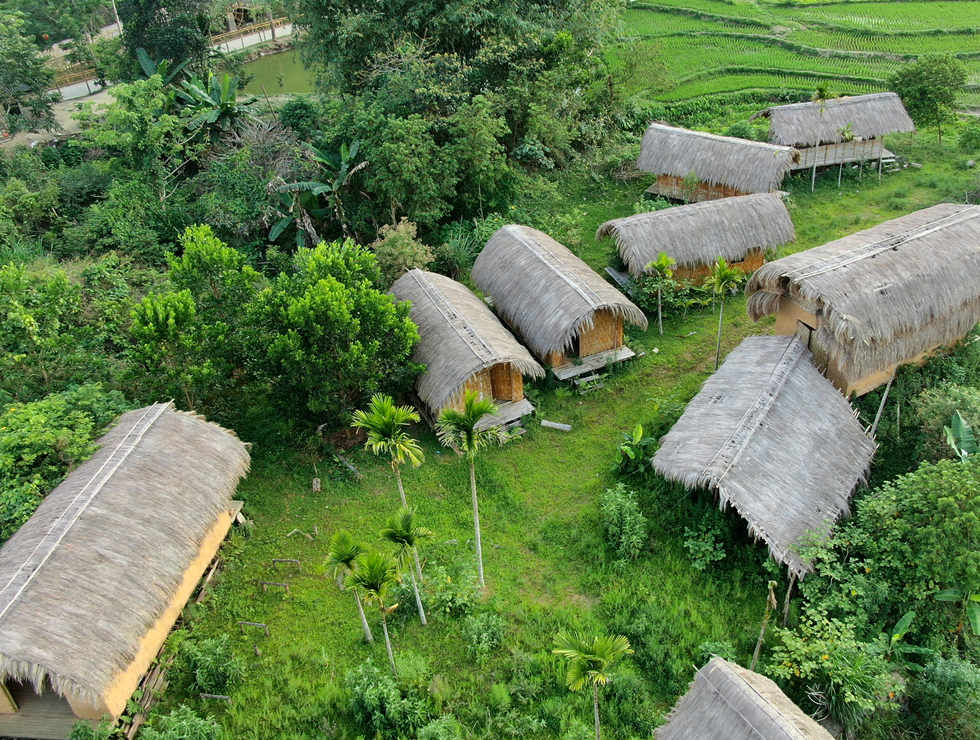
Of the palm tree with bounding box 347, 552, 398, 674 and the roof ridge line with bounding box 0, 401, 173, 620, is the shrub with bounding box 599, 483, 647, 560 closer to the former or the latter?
the palm tree with bounding box 347, 552, 398, 674

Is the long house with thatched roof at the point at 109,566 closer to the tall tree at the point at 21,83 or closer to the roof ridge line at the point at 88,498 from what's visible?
the roof ridge line at the point at 88,498

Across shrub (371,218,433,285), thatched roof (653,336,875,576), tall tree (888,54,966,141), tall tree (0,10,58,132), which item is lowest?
thatched roof (653,336,875,576)

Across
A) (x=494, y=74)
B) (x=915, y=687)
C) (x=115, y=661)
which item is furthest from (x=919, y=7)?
(x=115, y=661)

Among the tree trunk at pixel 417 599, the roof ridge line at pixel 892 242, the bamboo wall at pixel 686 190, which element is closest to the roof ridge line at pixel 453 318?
the tree trunk at pixel 417 599

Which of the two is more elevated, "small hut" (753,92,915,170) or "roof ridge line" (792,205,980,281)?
"small hut" (753,92,915,170)

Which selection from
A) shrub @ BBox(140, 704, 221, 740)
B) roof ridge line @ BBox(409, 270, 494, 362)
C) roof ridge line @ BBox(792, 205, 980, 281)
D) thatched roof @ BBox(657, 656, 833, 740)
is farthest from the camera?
roof ridge line @ BBox(409, 270, 494, 362)

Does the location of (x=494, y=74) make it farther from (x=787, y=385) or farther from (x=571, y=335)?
(x=787, y=385)

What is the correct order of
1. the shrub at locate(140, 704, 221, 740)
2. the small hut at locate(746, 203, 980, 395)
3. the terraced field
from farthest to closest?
the terraced field < the small hut at locate(746, 203, 980, 395) < the shrub at locate(140, 704, 221, 740)

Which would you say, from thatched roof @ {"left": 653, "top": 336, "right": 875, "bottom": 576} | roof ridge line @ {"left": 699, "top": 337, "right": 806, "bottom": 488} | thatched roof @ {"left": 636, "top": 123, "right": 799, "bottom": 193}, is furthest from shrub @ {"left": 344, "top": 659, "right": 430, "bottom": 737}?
thatched roof @ {"left": 636, "top": 123, "right": 799, "bottom": 193}
